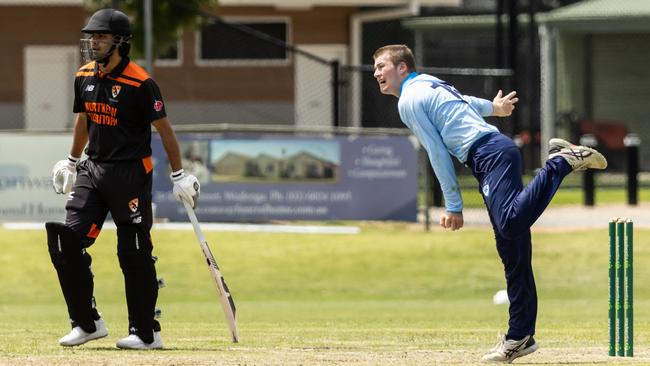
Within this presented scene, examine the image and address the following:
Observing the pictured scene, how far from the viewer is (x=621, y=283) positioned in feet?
29.0

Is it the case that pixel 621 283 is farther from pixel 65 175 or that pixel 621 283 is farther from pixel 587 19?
pixel 587 19

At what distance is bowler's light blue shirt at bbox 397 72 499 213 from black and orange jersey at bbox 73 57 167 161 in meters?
1.58

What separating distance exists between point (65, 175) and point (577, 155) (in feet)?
10.7

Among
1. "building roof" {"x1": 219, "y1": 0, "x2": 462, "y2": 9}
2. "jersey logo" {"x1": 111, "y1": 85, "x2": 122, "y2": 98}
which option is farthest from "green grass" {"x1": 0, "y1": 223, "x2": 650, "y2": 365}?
"building roof" {"x1": 219, "y1": 0, "x2": 462, "y2": 9}

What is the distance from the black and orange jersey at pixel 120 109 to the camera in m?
9.56

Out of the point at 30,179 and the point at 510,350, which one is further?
the point at 30,179

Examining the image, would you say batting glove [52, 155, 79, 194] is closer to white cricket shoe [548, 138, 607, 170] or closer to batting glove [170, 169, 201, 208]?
batting glove [170, 169, 201, 208]

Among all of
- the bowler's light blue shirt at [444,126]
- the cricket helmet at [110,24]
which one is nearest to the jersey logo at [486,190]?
the bowler's light blue shirt at [444,126]

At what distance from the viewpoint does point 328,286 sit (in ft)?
61.3

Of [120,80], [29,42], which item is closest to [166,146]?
[120,80]

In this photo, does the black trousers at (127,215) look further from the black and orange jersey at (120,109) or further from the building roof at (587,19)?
the building roof at (587,19)

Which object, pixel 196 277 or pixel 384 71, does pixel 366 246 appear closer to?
pixel 196 277

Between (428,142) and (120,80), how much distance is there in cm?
193

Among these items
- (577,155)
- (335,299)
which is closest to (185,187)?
(577,155)
